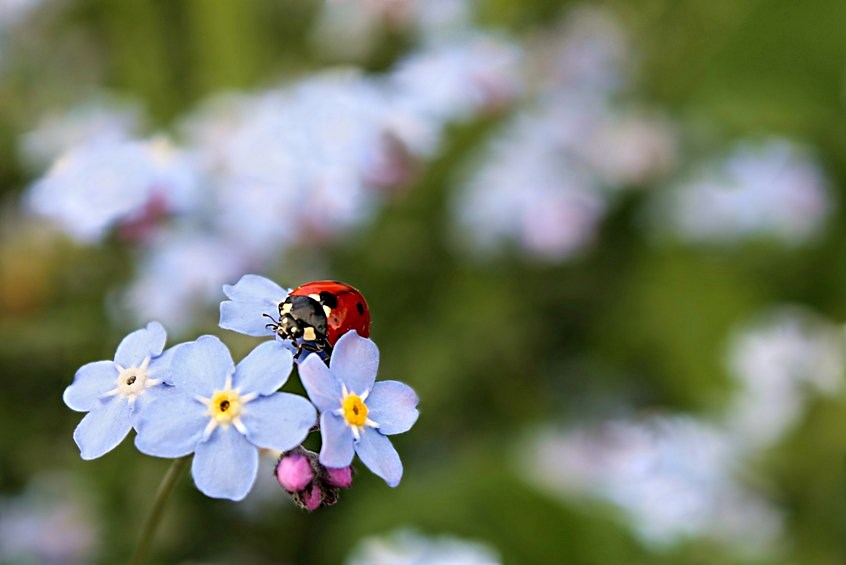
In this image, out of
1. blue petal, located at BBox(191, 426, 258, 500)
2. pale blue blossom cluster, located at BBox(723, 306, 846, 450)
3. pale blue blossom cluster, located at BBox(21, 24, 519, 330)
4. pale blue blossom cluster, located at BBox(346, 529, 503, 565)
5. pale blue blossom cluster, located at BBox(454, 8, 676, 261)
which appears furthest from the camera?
pale blue blossom cluster, located at BBox(454, 8, 676, 261)

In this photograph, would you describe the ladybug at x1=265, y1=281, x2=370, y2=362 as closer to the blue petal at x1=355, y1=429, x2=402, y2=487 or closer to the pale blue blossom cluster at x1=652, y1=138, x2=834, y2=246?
the blue petal at x1=355, y1=429, x2=402, y2=487

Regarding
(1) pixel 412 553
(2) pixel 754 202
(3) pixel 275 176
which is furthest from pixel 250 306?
(2) pixel 754 202

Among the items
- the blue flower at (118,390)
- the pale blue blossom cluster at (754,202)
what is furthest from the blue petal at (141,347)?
the pale blue blossom cluster at (754,202)

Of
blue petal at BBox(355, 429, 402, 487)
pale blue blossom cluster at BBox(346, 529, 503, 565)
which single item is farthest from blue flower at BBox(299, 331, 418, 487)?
pale blue blossom cluster at BBox(346, 529, 503, 565)

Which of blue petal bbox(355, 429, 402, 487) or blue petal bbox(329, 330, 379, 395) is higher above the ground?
blue petal bbox(329, 330, 379, 395)

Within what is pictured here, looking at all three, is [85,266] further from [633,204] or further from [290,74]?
[633,204]

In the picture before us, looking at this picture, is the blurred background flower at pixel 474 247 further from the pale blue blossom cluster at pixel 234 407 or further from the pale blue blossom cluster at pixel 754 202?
Result: the pale blue blossom cluster at pixel 234 407

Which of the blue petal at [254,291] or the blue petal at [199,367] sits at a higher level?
the blue petal at [254,291]

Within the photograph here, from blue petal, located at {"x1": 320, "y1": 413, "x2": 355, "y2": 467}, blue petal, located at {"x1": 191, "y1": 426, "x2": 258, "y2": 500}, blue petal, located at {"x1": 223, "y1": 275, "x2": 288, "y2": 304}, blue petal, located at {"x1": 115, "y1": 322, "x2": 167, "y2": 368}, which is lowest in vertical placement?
blue petal, located at {"x1": 191, "y1": 426, "x2": 258, "y2": 500}
